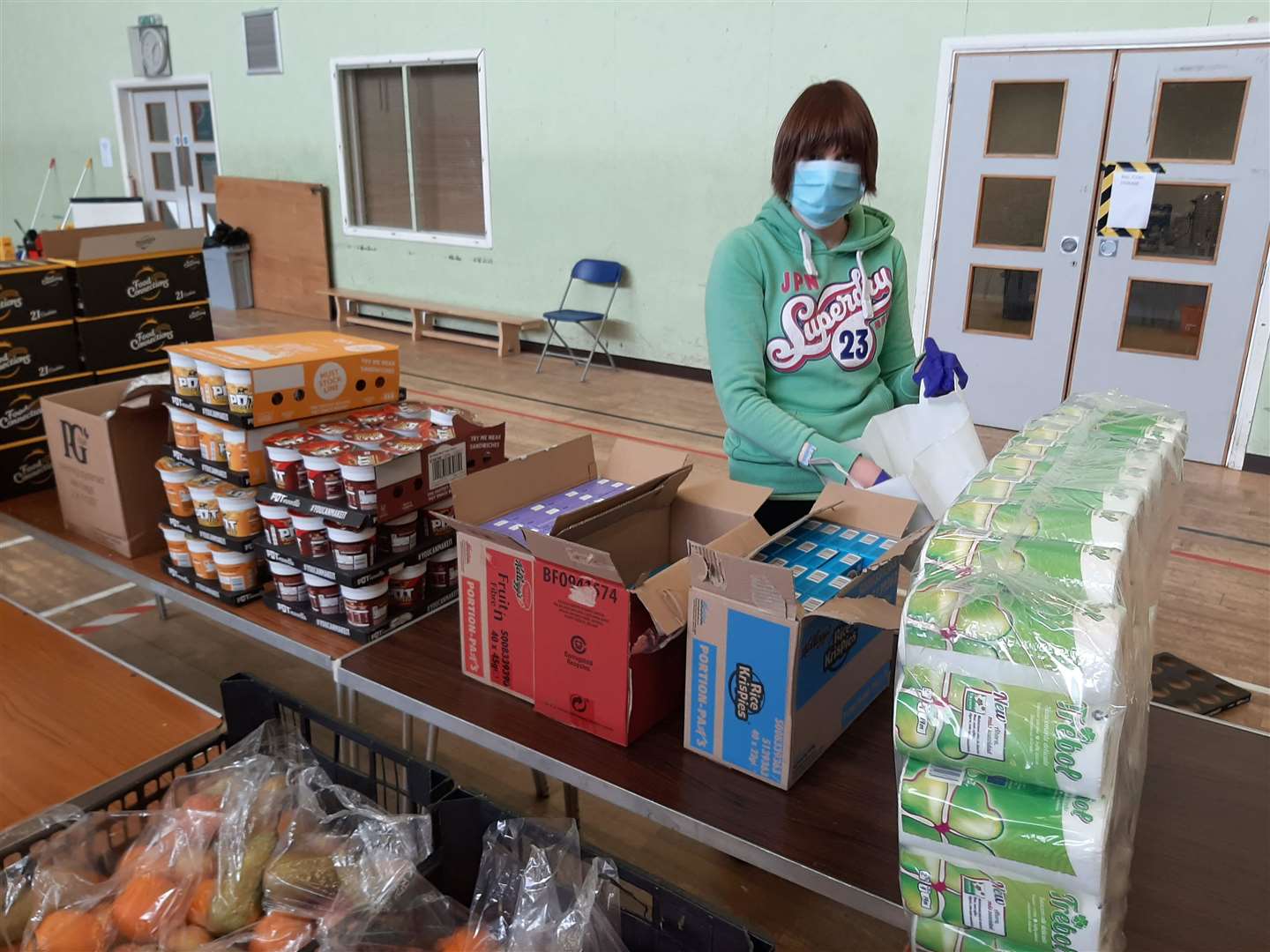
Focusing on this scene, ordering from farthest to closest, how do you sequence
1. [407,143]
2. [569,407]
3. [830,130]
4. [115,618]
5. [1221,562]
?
[407,143] → [569,407] → [1221,562] → [115,618] → [830,130]

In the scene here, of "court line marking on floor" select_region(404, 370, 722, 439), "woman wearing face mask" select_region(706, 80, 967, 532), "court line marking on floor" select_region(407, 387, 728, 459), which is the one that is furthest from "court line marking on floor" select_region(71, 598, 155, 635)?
"court line marking on floor" select_region(404, 370, 722, 439)

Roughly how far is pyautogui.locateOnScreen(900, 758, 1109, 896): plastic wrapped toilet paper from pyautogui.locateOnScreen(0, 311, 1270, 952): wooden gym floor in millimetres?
398

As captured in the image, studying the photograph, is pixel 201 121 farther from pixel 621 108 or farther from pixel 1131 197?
pixel 1131 197

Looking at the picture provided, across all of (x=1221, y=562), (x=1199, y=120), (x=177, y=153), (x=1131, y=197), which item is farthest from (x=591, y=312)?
(x=177, y=153)

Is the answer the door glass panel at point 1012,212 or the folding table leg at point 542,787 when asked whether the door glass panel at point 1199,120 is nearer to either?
the door glass panel at point 1012,212

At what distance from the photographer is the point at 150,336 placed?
302cm

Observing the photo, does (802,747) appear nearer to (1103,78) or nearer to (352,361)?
(352,361)

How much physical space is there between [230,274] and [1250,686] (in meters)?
8.95

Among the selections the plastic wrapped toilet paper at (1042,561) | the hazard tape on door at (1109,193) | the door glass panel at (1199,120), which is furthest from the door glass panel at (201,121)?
the plastic wrapped toilet paper at (1042,561)

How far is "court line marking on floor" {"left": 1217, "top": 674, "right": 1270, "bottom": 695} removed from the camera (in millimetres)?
2930

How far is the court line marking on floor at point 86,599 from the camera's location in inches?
134

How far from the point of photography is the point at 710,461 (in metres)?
5.04

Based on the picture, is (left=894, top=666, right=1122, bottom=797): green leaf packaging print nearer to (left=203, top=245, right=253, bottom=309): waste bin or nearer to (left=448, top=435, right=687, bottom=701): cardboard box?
(left=448, top=435, right=687, bottom=701): cardboard box

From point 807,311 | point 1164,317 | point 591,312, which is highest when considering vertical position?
point 807,311
